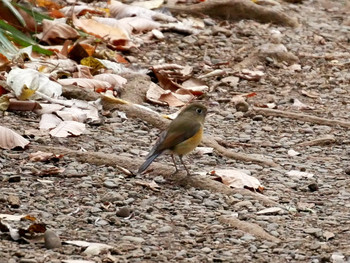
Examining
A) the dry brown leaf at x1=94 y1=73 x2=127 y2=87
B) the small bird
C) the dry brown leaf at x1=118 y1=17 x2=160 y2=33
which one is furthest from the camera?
the dry brown leaf at x1=118 y1=17 x2=160 y2=33

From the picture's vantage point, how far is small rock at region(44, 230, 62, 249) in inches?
178

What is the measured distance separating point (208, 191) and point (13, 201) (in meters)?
1.36

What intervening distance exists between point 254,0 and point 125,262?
8.00m

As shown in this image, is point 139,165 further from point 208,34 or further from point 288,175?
point 208,34

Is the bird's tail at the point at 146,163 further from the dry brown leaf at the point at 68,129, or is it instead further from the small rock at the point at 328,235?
the small rock at the point at 328,235

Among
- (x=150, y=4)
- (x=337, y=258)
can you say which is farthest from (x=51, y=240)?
(x=150, y=4)

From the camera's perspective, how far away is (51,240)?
4.54 metres

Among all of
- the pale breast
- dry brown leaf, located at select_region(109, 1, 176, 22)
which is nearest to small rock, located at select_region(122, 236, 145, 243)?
the pale breast

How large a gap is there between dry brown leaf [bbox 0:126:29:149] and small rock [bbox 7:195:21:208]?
39.2 inches

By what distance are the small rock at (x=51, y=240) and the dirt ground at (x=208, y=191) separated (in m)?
0.04

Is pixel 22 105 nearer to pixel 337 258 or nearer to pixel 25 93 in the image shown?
pixel 25 93

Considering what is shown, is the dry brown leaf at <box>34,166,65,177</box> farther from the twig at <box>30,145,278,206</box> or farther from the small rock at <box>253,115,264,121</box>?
the small rock at <box>253,115,264,121</box>

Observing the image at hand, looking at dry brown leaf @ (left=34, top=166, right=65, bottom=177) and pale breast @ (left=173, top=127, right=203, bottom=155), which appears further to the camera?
pale breast @ (left=173, top=127, right=203, bottom=155)

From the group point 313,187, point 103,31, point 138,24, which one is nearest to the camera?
point 313,187
